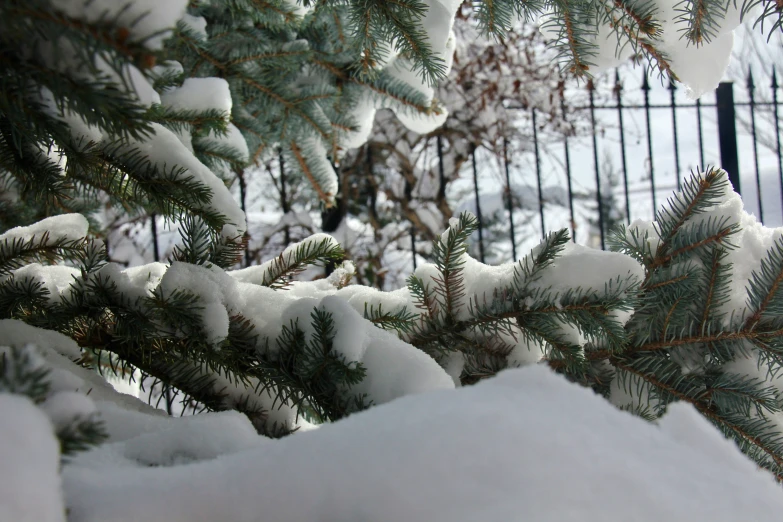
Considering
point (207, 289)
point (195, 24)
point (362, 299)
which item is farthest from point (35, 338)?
point (195, 24)

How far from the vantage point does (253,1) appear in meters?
1.30

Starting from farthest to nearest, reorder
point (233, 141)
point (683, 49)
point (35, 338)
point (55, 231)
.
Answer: point (233, 141), point (683, 49), point (55, 231), point (35, 338)

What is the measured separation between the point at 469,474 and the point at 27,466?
264mm

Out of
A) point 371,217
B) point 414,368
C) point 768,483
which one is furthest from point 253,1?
point 371,217

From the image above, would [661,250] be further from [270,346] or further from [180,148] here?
[180,148]

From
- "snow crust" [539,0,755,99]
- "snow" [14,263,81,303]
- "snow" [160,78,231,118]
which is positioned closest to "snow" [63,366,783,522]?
"snow" [14,263,81,303]

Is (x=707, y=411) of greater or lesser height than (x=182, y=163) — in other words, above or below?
below

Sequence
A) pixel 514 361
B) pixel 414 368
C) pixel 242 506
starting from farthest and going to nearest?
pixel 514 361, pixel 414 368, pixel 242 506

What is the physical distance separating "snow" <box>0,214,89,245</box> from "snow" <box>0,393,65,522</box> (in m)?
0.68

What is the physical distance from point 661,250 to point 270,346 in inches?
29.4

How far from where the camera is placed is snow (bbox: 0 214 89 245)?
95 cm

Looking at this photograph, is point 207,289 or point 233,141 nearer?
point 207,289

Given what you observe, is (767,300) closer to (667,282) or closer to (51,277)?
(667,282)

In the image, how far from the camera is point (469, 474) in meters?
0.39
